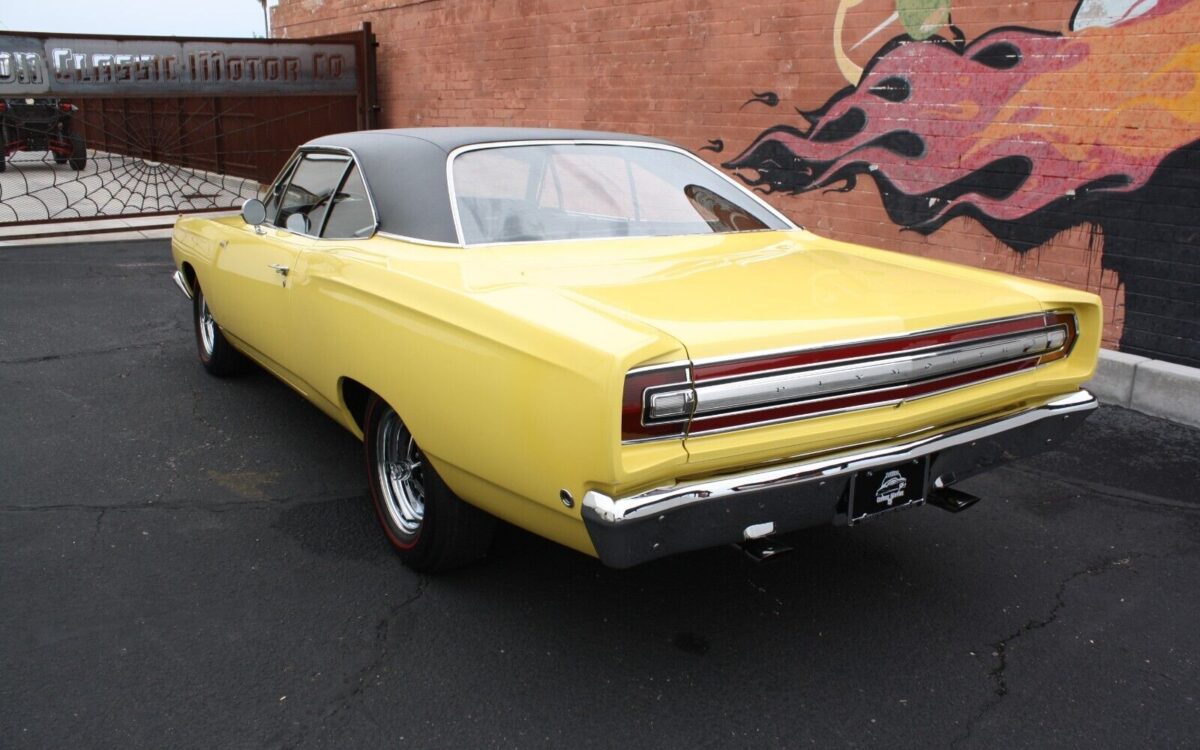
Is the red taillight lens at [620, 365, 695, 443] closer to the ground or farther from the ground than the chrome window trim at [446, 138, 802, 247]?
closer to the ground

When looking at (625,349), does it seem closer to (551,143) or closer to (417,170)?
(417,170)

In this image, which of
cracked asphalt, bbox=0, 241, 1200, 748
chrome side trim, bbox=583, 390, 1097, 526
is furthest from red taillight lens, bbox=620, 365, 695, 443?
cracked asphalt, bbox=0, 241, 1200, 748

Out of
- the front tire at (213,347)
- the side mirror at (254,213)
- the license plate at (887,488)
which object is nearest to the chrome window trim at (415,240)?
the side mirror at (254,213)

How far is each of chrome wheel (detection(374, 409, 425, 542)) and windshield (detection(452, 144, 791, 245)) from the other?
0.74m

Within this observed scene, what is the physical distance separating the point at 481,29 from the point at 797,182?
5.44m

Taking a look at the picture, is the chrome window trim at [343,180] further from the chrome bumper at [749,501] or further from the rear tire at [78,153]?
the rear tire at [78,153]

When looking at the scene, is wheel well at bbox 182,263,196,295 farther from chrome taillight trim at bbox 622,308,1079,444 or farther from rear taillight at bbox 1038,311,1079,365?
rear taillight at bbox 1038,311,1079,365

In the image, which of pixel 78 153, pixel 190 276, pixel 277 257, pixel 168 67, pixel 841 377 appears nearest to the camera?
pixel 841 377

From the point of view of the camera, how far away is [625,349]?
2.34 metres

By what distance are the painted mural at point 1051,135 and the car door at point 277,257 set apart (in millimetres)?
4439

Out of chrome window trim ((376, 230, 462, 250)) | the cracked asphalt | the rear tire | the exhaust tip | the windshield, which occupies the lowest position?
the cracked asphalt

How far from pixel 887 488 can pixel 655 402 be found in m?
0.85

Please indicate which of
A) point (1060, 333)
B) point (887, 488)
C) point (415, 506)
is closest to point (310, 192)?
point (415, 506)

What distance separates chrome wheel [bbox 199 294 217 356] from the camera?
5.79 metres
